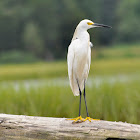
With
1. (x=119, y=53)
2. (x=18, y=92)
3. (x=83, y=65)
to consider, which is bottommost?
(x=119, y=53)

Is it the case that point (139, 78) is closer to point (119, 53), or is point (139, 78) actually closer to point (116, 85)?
point (116, 85)

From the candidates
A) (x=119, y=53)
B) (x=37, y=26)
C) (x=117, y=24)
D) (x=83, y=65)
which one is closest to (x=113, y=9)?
(x=117, y=24)

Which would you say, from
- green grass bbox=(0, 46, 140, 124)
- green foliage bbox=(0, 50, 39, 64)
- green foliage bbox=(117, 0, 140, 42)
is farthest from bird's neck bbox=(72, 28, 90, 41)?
green foliage bbox=(117, 0, 140, 42)

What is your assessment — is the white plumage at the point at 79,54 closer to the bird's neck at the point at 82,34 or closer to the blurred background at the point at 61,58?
the bird's neck at the point at 82,34

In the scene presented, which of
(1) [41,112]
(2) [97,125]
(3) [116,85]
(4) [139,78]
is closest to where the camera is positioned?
(2) [97,125]

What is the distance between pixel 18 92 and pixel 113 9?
14987 mm

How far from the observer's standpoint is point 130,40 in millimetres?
18109

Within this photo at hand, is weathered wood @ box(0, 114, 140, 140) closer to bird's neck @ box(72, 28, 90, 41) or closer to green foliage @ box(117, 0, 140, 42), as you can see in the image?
bird's neck @ box(72, 28, 90, 41)

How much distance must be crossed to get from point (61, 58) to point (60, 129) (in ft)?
39.6

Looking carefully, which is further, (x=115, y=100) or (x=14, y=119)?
(x=115, y=100)

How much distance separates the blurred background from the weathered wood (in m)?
1.22

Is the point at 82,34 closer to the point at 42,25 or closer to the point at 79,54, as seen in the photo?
the point at 79,54

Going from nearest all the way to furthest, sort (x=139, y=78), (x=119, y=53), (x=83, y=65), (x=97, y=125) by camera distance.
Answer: (x=97, y=125), (x=83, y=65), (x=139, y=78), (x=119, y=53)

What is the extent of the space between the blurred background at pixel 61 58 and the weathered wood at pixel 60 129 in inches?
48.1
